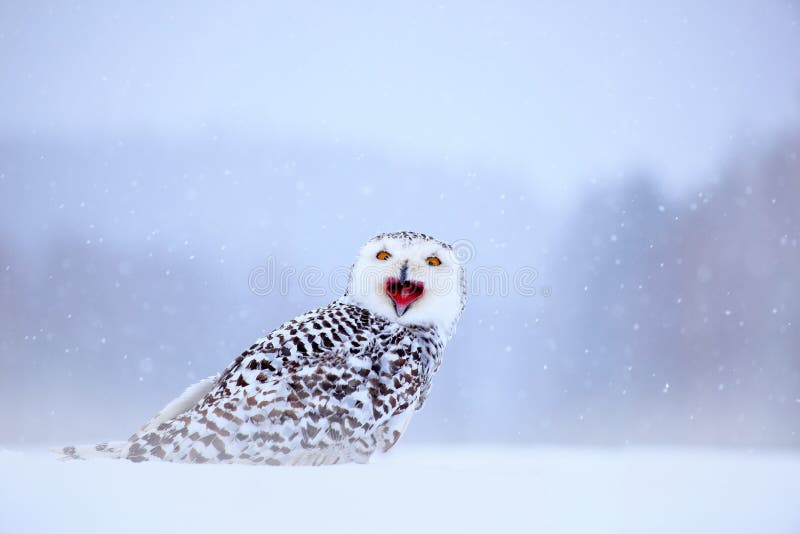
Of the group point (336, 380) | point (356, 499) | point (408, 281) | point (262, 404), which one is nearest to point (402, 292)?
point (408, 281)

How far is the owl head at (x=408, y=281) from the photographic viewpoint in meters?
1.46

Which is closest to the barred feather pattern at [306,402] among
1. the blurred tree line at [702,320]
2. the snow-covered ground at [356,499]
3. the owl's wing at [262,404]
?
the owl's wing at [262,404]

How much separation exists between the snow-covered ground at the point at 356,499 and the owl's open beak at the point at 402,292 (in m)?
0.46

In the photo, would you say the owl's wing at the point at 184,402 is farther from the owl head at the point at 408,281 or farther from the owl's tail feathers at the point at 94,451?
the owl head at the point at 408,281

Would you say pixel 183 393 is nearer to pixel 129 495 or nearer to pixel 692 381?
pixel 129 495

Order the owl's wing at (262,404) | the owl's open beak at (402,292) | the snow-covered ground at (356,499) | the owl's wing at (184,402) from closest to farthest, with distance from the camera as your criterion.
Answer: the snow-covered ground at (356,499), the owl's wing at (262,404), the owl's wing at (184,402), the owl's open beak at (402,292)

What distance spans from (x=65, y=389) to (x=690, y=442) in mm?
2897

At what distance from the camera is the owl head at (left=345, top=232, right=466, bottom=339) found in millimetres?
1465

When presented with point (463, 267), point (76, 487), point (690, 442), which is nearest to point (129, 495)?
point (76, 487)

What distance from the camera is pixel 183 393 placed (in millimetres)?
1346

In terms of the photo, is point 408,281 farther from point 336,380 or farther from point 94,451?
point 94,451

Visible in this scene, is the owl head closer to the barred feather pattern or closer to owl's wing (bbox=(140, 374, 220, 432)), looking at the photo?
the barred feather pattern

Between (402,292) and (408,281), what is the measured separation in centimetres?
3

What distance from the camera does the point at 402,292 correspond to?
1.45 metres
